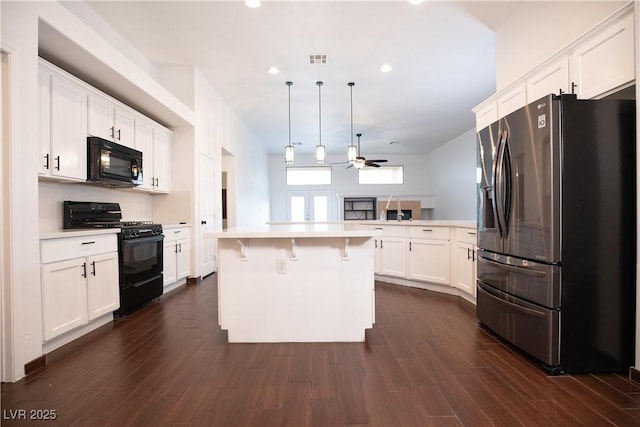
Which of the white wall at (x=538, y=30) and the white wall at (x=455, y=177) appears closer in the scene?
the white wall at (x=538, y=30)

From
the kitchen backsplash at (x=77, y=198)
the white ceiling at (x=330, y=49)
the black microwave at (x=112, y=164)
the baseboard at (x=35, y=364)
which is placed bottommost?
the baseboard at (x=35, y=364)

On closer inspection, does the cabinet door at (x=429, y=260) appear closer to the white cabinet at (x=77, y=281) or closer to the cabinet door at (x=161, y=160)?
the white cabinet at (x=77, y=281)

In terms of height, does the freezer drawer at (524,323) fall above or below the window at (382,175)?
below

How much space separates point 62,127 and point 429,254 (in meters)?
4.04

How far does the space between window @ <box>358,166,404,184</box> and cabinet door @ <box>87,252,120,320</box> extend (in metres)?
8.32

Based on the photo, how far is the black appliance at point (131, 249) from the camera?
3.06m

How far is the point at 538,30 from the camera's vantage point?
2906 mm

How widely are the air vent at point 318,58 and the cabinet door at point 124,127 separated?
2277mm

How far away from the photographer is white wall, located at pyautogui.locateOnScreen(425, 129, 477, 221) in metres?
7.75

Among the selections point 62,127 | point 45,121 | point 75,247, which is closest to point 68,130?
point 62,127

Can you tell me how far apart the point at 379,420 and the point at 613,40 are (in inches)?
103

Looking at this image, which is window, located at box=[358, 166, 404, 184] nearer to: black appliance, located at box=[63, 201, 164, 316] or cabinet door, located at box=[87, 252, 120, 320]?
black appliance, located at box=[63, 201, 164, 316]

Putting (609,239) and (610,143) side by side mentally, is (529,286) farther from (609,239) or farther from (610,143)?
(610,143)

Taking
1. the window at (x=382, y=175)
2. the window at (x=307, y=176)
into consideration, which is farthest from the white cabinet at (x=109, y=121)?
the window at (x=382, y=175)
